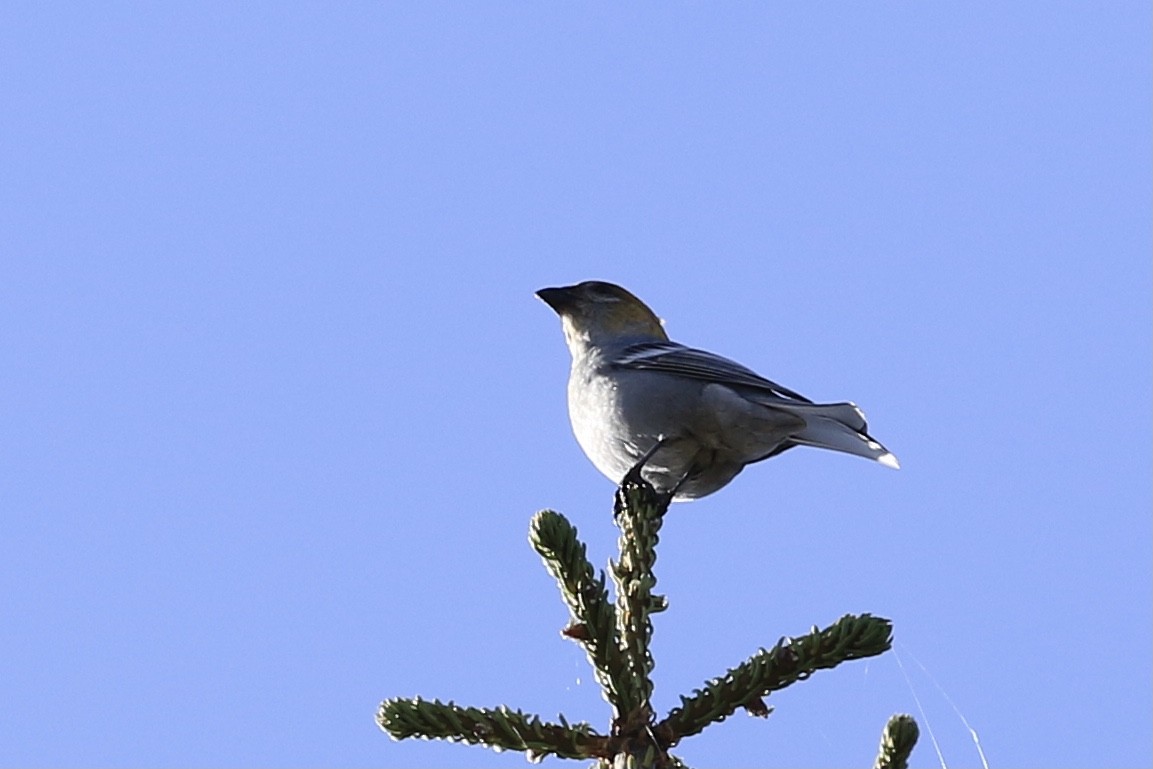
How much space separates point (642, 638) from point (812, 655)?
46cm

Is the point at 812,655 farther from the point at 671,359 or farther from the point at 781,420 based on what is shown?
the point at 671,359

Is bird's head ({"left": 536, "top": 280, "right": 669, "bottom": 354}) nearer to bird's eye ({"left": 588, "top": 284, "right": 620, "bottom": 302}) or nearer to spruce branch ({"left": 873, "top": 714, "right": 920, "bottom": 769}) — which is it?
bird's eye ({"left": 588, "top": 284, "right": 620, "bottom": 302})

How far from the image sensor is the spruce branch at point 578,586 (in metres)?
3.35

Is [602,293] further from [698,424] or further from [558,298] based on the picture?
[698,424]

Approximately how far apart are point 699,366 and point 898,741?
13.0 feet

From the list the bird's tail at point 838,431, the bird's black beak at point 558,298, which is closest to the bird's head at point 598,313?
the bird's black beak at point 558,298

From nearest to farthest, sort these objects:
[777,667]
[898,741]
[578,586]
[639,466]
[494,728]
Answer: [898,741], [494,728], [777,667], [578,586], [639,466]

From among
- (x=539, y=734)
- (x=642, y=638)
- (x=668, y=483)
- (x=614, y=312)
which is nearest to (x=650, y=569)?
(x=642, y=638)

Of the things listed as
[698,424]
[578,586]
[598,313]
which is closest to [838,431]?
[698,424]

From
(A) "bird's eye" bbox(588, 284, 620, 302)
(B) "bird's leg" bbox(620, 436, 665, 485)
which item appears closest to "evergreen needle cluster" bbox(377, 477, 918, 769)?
(B) "bird's leg" bbox(620, 436, 665, 485)

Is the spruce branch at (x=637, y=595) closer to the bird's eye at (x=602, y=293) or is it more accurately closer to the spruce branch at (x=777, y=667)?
the spruce branch at (x=777, y=667)

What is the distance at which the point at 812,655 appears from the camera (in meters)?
3.35

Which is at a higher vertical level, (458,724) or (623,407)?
(623,407)

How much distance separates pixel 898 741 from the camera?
9.32 feet
